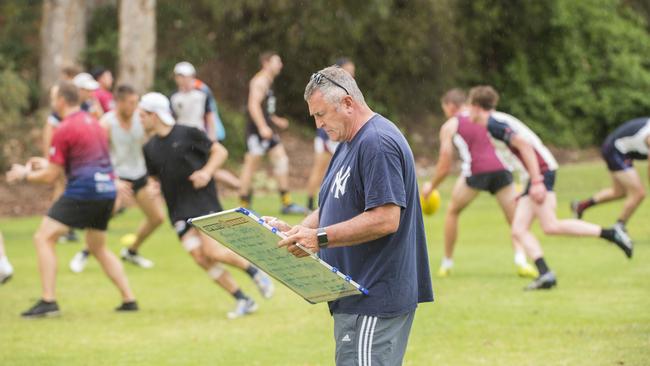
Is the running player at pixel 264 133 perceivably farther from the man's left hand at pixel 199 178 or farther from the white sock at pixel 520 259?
the man's left hand at pixel 199 178

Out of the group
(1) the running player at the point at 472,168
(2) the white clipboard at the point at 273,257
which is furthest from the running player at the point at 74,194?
(2) the white clipboard at the point at 273,257

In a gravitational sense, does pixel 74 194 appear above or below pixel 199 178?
below

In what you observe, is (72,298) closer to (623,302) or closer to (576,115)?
(623,302)

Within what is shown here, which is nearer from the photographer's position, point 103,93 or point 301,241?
point 301,241

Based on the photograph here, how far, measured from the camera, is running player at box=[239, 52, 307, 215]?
1727 cm

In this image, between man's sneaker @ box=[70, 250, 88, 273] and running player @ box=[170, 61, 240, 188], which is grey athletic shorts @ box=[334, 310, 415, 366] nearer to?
man's sneaker @ box=[70, 250, 88, 273]

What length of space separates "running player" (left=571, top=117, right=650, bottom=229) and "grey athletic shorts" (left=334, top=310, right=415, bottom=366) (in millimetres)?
8657

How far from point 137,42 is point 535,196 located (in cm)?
1379

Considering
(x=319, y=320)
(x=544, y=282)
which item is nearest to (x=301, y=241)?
(x=319, y=320)

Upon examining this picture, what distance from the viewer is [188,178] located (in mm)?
10312

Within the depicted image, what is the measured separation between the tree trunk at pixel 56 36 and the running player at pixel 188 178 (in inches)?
549

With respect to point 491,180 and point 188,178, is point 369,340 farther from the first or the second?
point 491,180

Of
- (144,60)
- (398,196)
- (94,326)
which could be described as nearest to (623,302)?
(94,326)

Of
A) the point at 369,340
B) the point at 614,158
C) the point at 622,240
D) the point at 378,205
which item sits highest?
the point at 378,205
